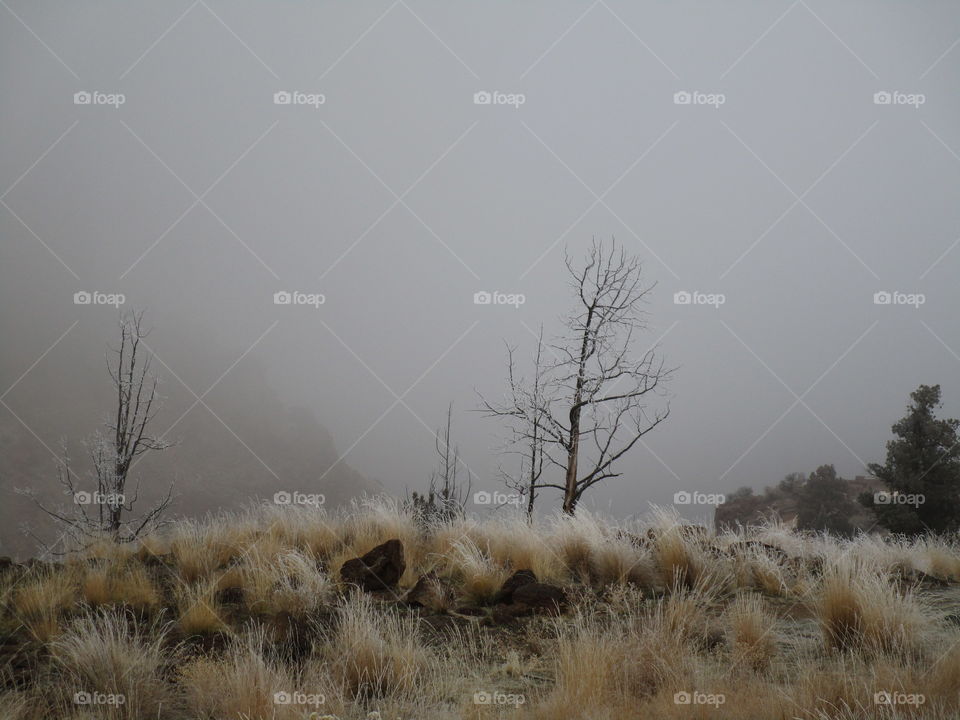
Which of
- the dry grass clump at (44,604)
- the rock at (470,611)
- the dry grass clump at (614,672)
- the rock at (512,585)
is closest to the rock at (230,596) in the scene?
the dry grass clump at (44,604)

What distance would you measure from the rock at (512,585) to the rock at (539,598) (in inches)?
5.3

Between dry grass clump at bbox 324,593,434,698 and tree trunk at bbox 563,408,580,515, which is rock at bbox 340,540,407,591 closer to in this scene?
dry grass clump at bbox 324,593,434,698

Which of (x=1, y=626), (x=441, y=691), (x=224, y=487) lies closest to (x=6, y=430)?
(x=224, y=487)

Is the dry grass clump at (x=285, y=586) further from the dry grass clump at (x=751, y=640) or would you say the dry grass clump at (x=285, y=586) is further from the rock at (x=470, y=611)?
the dry grass clump at (x=751, y=640)

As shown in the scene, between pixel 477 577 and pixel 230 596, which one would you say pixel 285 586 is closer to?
pixel 230 596

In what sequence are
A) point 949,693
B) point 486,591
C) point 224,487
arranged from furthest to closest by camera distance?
point 224,487 < point 486,591 < point 949,693

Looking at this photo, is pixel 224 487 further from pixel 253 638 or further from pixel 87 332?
pixel 253 638

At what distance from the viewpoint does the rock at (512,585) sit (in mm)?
6312

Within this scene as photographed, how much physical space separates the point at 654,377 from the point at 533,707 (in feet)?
23.4

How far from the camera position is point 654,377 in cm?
995

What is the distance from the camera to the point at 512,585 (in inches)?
251

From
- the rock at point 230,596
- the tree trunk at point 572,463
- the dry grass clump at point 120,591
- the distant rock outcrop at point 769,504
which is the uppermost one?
the tree trunk at point 572,463

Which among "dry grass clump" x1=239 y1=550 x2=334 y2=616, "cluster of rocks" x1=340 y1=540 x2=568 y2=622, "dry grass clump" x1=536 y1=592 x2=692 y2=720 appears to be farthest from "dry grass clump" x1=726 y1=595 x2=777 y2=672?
"dry grass clump" x1=239 y1=550 x2=334 y2=616

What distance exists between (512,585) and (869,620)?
3.43 m
